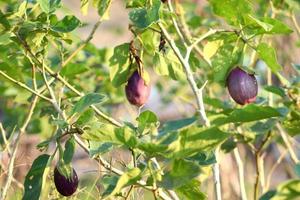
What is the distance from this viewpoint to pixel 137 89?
4.48ft

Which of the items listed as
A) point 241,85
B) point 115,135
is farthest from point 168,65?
point 115,135

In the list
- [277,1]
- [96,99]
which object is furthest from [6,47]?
[277,1]

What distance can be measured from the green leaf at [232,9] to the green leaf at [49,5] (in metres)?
0.26

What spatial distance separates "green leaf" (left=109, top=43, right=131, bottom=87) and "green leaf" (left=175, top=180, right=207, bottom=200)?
1.05ft

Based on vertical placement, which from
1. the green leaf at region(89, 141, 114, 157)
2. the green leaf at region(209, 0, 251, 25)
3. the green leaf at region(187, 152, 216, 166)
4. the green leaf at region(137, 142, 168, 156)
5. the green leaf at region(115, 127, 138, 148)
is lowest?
the green leaf at region(187, 152, 216, 166)

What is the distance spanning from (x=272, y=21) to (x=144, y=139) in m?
0.33

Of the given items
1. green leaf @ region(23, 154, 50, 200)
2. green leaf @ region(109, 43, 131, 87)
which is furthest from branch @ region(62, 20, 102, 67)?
green leaf @ region(23, 154, 50, 200)

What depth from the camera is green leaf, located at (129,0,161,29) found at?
47.9 inches

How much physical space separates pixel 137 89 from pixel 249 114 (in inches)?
16.1

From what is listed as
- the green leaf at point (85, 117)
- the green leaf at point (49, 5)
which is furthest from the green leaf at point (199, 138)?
the green leaf at point (49, 5)

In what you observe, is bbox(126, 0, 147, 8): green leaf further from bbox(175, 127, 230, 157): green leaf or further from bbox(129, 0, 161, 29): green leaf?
bbox(175, 127, 230, 157): green leaf

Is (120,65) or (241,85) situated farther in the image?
(120,65)

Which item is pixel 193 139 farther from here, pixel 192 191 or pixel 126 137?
pixel 192 191

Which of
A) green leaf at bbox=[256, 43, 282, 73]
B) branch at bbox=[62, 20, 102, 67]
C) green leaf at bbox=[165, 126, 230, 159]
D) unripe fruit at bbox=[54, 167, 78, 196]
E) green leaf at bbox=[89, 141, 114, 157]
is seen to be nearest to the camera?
green leaf at bbox=[165, 126, 230, 159]
